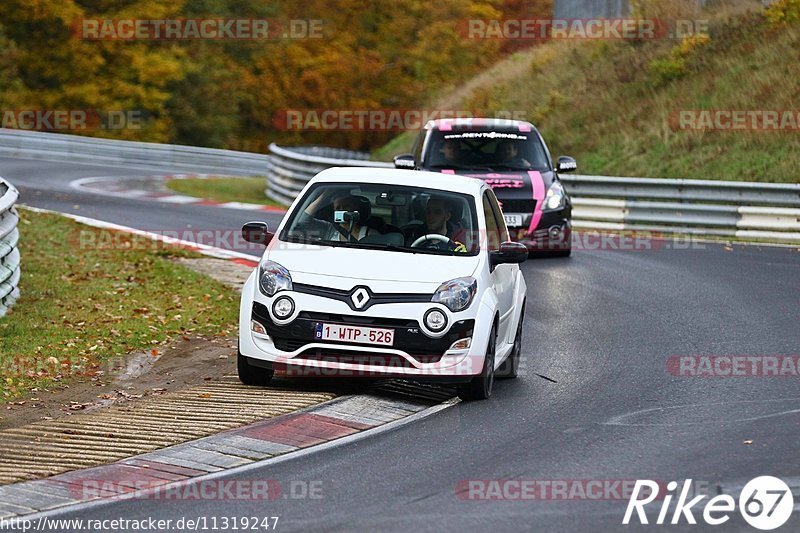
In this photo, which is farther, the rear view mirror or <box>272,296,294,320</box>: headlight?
the rear view mirror

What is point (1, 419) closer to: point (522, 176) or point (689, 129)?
point (522, 176)

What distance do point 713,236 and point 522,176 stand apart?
6.23 meters

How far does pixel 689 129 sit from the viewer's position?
2927cm

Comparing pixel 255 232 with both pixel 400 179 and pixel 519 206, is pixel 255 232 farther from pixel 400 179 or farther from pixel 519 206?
pixel 519 206

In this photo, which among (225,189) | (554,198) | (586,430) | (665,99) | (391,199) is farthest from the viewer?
(225,189)

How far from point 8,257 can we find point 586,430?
24.5 ft

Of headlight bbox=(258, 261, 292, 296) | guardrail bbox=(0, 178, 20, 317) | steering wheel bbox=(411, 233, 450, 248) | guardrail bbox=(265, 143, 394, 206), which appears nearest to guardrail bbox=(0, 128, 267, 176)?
guardrail bbox=(265, 143, 394, 206)

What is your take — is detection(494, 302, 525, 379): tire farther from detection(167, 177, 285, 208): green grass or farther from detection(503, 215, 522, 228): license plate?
detection(167, 177, 285, 208): green grass

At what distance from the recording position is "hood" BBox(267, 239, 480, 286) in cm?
959

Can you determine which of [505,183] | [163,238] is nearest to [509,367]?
[505,183]

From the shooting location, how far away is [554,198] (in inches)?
712

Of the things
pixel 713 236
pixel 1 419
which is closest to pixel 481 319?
pixel 1 419

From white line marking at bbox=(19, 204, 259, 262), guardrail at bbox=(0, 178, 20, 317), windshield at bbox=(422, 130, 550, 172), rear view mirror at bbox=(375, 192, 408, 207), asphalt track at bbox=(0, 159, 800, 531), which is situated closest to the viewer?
asphalt track at bbox=(0, 159, 800, 531)

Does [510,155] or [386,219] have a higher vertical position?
[386,219]
